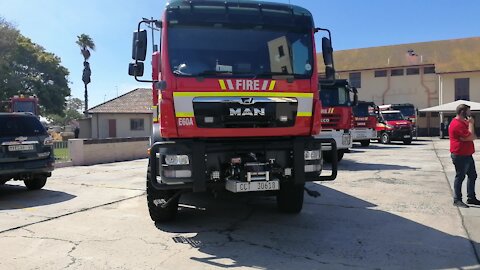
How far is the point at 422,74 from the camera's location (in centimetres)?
4309

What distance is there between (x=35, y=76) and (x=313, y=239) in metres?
44.8

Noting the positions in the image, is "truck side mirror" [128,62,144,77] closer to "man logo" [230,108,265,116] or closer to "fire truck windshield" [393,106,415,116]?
"man logo" [230,108,265,116]

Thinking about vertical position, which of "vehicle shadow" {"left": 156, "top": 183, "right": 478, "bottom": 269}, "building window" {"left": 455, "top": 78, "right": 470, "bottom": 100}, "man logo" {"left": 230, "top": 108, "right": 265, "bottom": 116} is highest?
"building window" {"left": 455, "top": 78, "right": 470, "bottom": 100}

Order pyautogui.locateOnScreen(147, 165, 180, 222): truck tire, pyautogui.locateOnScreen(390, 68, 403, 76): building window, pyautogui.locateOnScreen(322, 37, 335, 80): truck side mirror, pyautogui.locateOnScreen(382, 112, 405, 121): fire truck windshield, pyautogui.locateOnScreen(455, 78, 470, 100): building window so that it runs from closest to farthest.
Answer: pyautogui.locateOnScreen(147, 165, 180, 222): truck tire
pyautogui.locateOnScreen(322, 37, 335, 80): truck side mirror
pyautogui.locateOnScreen(382, 112, 405, 121): fire truck windshield
pyautogui.locateOnScreen(455, 78, 470, 100): building window
pyautogui.locateOnScreen(390, 68, 403, 76): building window

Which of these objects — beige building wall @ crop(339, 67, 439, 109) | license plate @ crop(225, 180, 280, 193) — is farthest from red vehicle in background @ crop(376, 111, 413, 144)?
license plate @ crop(225, 180, 280, 193)

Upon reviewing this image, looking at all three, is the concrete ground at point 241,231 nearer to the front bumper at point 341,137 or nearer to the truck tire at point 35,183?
the truck tire at point 35,183

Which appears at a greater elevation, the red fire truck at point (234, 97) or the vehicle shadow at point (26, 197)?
the red fire truck at point (234, 97)

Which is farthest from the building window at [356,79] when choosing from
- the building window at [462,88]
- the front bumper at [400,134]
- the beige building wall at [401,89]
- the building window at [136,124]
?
the building window at [136,124]

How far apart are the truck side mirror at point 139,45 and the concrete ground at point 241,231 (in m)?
2.47

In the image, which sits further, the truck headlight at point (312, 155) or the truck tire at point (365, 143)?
the truck tire at point (365, 143)

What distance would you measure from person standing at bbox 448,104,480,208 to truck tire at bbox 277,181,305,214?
2.95 m

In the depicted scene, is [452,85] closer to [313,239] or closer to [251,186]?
[313,239]

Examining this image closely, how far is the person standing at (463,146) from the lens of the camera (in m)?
7.78

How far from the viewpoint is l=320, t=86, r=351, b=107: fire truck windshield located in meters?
15.1
